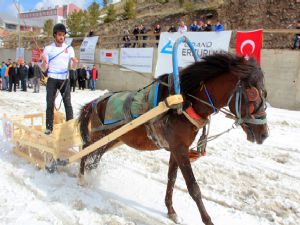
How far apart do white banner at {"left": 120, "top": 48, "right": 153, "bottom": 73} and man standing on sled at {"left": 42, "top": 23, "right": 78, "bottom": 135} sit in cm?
951

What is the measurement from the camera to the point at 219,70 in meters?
3.02

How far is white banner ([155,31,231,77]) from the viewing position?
10.9 meters

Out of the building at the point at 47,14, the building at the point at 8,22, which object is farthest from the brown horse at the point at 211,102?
the building at the point at 8,22

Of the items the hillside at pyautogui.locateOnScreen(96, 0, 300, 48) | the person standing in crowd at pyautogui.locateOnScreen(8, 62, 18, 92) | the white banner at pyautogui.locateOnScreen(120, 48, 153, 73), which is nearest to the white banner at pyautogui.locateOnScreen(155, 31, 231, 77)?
the white banner at pyautogui.locateOnScreen(120, 48, 153, 73)

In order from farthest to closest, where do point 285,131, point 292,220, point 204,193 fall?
point 285,131, point 204,193, point 292,220

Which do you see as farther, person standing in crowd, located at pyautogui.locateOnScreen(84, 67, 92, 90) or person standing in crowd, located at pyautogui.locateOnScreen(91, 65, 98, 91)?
person standing in crowd, located at pyautogui.locateOnScreen(84, 67, 92, 90)

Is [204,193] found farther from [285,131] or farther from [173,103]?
[285,131]

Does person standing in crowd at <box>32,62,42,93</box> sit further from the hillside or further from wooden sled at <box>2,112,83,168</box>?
wooden sled at <box>2,112,83,168</box>

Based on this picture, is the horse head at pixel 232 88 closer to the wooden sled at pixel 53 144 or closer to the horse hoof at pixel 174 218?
the wooden sled at pixel 53 144

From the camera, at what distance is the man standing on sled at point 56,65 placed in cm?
461

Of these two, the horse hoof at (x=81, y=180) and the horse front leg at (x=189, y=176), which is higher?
the horse front leg at (x=189, y=176)

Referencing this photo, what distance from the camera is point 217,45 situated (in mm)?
10945

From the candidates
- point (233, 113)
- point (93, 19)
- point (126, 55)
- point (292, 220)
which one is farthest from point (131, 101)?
point (93, 19)

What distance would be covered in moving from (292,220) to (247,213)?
1.52 feet
